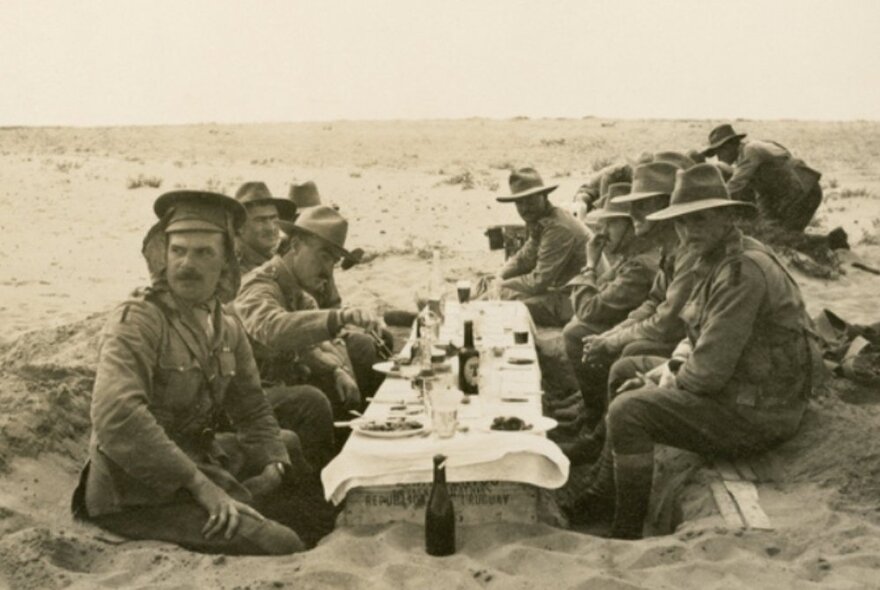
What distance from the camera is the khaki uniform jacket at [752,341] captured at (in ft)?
17.6

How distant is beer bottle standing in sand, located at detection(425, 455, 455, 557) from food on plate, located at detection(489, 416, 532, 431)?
588mm

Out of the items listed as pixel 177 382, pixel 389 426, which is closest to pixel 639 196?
pixel 389 426

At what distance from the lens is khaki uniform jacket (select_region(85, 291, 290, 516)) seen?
436 cm

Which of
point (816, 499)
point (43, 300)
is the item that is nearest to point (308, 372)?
point (816, 499)

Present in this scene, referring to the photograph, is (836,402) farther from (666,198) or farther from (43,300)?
(43,300)

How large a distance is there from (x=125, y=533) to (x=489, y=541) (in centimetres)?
170

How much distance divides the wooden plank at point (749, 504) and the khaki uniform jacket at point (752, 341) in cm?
39

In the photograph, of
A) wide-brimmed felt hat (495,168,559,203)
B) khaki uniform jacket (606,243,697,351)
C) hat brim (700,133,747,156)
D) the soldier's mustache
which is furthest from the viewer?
hat brim (700,133,747,156)

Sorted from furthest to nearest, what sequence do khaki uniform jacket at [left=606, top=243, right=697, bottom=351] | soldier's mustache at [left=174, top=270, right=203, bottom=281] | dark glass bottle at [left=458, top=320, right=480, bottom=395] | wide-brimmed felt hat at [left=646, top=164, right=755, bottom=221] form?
khaki uniform jacket at [left=606, top=243, right=697, bottom=351]
dark glass bottle at [left=458, top=320, right=480, bottom=395]
wide-brimmed felt hat at [left=646, top=164, right=755, bottom=221]
soldier's mustache at [left=174, top=270, right=203, bottom=281]

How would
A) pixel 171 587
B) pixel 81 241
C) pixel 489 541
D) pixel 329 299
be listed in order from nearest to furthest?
pixel 171 587 < pixel 489 541 < pixel 329 299 < pixel 81 241

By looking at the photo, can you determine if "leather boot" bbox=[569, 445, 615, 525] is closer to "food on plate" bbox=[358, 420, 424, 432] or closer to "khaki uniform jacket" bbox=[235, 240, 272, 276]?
"food on plate" bbox=[358, 420, 424, 432]

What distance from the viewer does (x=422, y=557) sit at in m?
4.52

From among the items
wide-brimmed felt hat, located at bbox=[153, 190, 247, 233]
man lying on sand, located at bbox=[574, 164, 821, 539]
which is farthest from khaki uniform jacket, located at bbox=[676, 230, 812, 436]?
wide-brimmed felt hat, located at bbox=[153, 190, 247, 233]

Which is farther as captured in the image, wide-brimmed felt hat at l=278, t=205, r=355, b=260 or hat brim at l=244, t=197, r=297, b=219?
hat brim at l=244, t=197, r=297, b=219
